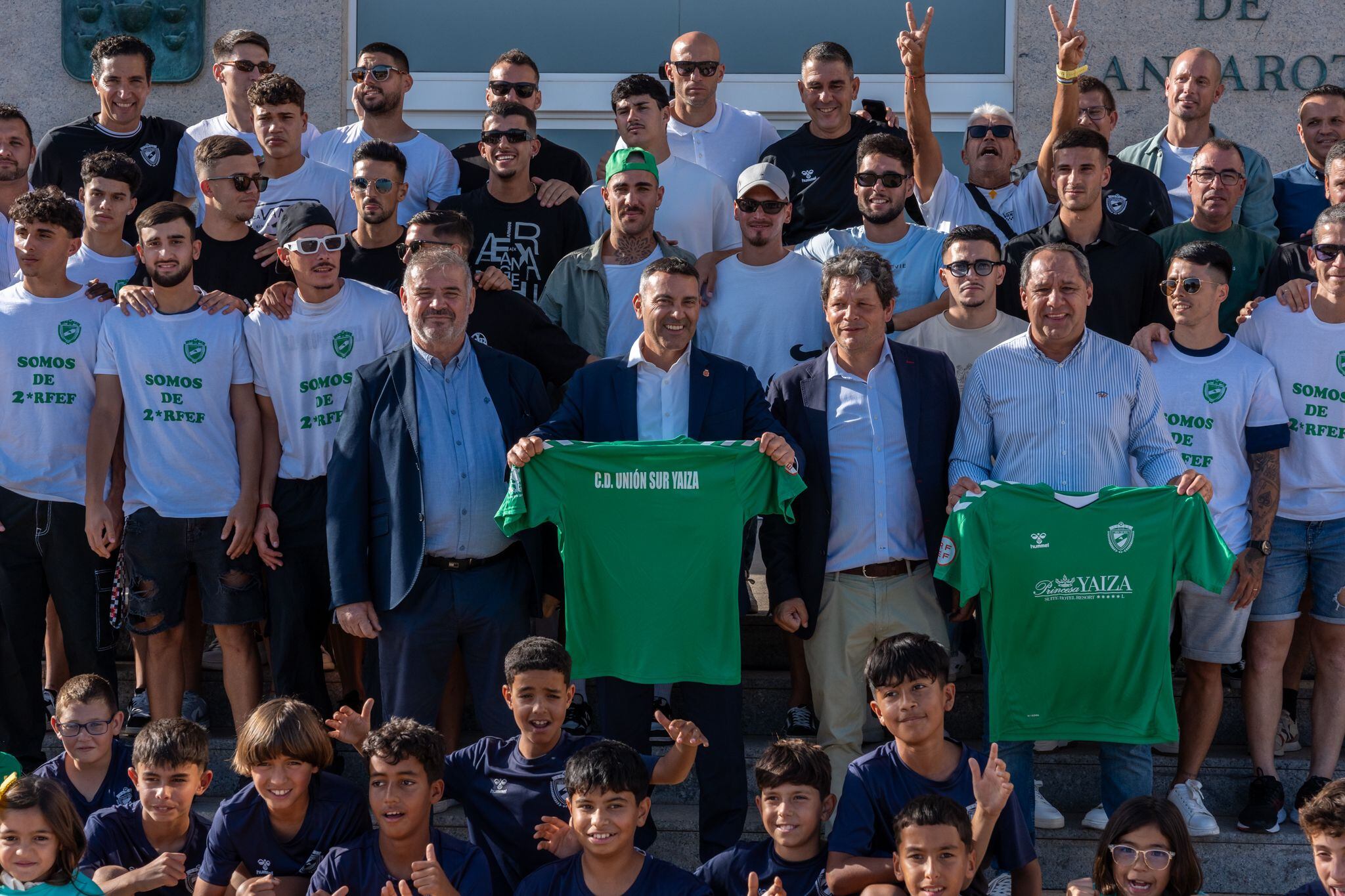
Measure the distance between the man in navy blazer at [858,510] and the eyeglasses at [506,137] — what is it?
2.12 metres

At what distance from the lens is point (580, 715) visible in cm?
664

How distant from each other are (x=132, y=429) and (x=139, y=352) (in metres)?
0.33

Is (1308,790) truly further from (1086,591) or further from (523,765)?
(523,765)

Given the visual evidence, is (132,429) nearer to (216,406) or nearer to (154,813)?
(216,406)

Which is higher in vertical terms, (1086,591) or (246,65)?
(246,65)

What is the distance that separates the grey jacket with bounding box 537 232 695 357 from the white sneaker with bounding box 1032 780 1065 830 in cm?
280

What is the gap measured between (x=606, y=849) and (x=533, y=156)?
4393 mm

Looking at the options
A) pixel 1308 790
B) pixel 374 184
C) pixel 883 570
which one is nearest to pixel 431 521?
pixel 883 570

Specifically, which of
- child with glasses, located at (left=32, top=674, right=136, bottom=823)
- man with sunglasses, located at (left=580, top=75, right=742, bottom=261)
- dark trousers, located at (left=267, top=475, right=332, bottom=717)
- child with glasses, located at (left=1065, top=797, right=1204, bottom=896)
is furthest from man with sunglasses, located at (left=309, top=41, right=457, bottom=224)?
child with glasses, located at (left=1065, top=797, right=1204, bottom=896)

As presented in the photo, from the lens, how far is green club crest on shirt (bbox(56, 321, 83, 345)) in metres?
6.75

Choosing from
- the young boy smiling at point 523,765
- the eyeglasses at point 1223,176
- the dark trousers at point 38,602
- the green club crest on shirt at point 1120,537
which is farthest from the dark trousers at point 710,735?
the eyeglasses at point 1223,176

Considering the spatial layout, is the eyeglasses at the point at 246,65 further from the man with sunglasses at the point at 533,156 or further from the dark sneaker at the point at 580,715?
the dark sneaker at the point at 580,715

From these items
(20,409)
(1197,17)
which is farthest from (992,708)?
(1197,17)

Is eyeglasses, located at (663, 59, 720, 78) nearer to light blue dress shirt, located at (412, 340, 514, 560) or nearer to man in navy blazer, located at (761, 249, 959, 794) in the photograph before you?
man in navy blazer, located at (761, 249, 959, 794)
